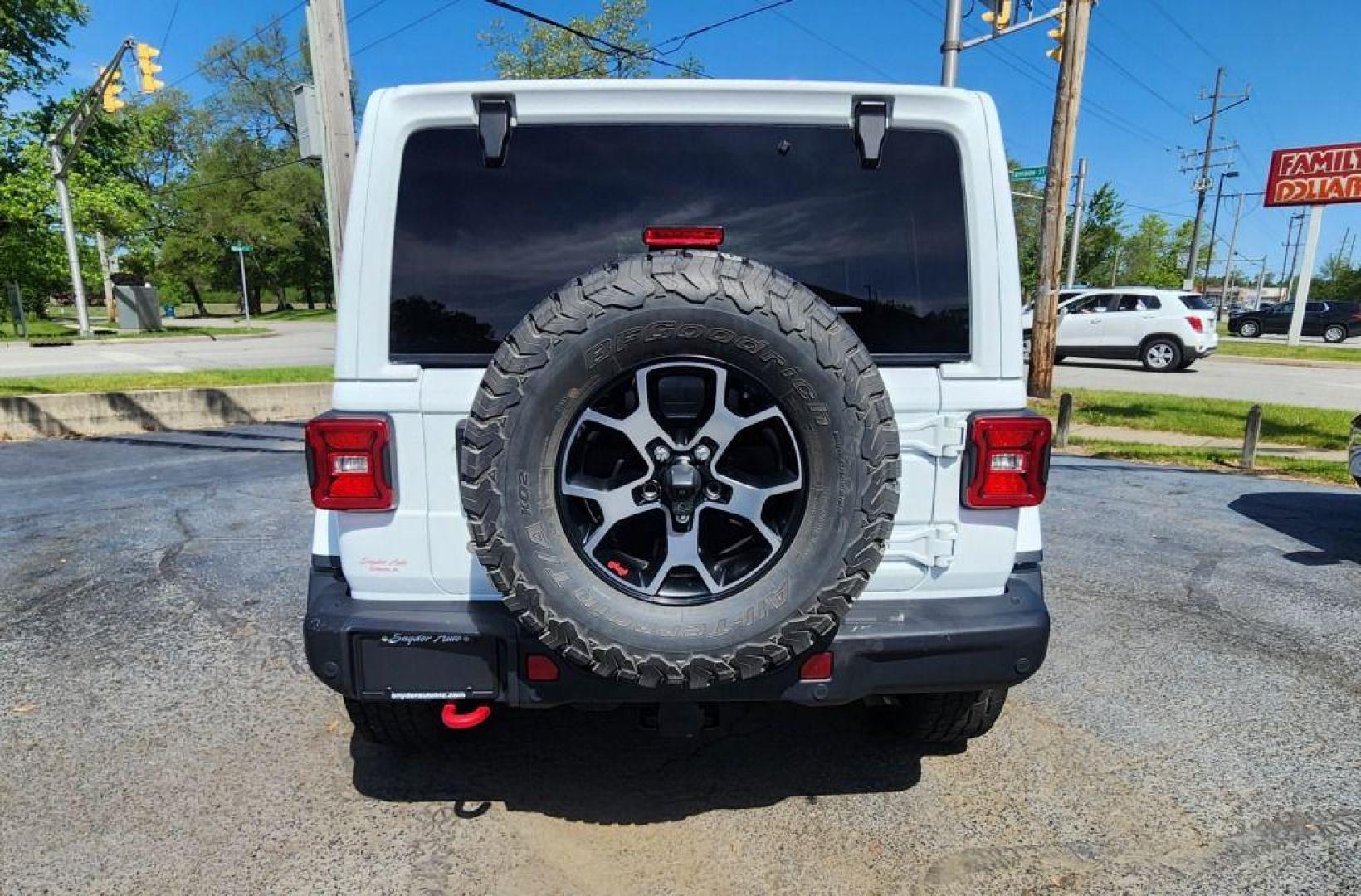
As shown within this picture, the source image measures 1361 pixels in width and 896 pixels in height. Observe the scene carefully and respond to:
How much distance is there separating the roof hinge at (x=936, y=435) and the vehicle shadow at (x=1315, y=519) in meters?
4.19

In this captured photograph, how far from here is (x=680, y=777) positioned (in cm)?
268

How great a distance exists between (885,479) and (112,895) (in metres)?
2.35

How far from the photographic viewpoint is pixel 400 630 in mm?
2113

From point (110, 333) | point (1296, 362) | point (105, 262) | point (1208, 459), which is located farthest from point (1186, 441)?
point (105, 262)

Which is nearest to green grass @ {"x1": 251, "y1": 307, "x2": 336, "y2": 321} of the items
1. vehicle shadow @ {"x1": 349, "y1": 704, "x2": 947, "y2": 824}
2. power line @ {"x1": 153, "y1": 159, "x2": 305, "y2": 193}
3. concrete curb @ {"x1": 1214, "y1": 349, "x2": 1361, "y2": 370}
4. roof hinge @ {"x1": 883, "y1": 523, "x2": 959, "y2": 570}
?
power line @ {"x1": 153, "y1": 159, "x2": 305, "y2": 193}

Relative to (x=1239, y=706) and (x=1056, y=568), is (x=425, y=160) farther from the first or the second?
(x=1056, y=568)

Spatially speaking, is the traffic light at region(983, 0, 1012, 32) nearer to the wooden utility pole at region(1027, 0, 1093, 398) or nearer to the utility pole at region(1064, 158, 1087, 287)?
the wooden utility pole at region(1027, 0, 1093, 398)

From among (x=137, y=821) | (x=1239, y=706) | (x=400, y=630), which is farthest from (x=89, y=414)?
(x=1239, y=706)

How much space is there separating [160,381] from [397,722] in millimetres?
10805

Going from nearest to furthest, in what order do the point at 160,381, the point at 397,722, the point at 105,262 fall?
the point at 397,722
the point at 160,381
the point at 105,262

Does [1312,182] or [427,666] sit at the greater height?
[1312,182]

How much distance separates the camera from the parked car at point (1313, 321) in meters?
32.0

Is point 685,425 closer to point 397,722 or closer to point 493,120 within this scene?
point 493,120

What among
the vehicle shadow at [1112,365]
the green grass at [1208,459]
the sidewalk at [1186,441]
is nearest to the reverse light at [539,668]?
the green grass at [1208,459]
